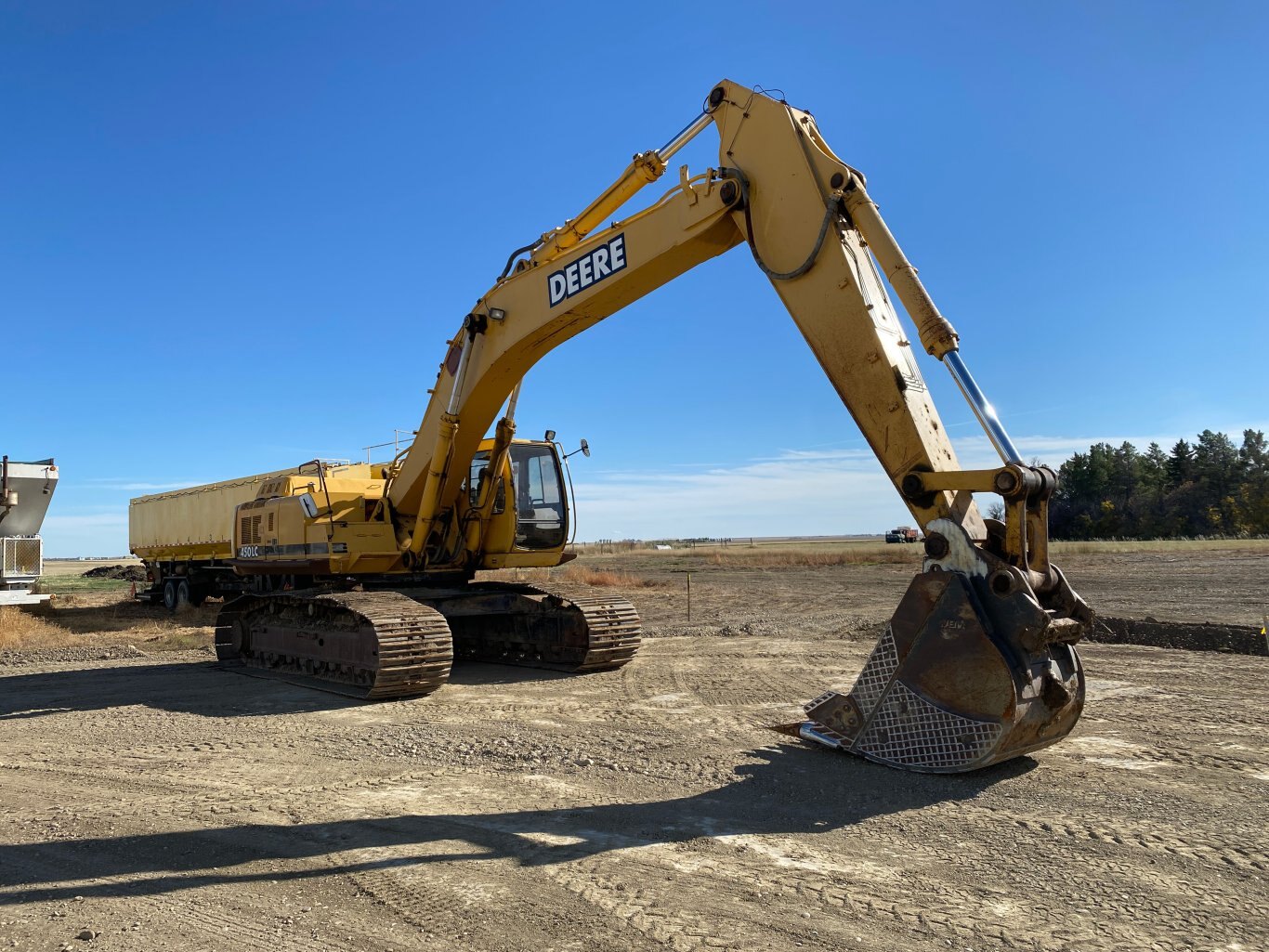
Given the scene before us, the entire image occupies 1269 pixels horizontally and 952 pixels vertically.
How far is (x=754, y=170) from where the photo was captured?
722cm

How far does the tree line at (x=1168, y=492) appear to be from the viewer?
69.9m

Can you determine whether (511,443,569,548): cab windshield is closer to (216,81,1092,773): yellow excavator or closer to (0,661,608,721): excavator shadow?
(216,81,1092,773): yellow excavator

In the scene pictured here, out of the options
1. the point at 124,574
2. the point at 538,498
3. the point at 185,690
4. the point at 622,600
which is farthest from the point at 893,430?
the point at 124,574

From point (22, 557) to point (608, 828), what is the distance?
17.8m

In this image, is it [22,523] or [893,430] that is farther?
[22,523]

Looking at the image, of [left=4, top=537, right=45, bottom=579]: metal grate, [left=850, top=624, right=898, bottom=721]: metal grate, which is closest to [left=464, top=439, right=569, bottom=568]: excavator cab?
[left=850, top=624, right=898, bottom=721]: metal grate

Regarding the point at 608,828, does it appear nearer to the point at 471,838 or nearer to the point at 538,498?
the point at 471,838

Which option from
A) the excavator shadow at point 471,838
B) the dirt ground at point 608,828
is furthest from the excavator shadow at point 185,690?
the excavator shadow at point 471,838

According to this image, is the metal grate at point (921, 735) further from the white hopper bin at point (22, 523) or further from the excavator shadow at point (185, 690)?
the white hopper bin at point (22, 523)

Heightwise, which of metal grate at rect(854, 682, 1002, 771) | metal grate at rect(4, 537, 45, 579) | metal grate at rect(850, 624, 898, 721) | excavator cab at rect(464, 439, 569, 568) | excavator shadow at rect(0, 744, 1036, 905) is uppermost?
excavator cab at rect(464, 439, 569, 568)

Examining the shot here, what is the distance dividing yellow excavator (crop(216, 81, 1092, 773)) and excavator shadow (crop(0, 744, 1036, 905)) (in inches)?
26.2

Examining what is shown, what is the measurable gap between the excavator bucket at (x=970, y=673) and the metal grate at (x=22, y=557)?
17949 millimetres

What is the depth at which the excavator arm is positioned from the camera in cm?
547

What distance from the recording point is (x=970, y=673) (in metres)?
5.50
